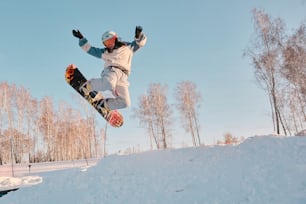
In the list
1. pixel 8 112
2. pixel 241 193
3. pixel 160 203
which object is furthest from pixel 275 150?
pixel 8 112

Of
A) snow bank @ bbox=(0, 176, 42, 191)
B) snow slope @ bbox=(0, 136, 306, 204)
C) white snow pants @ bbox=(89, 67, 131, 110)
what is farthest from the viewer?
snow bank @ bbox=(0, 176, 42, 191)

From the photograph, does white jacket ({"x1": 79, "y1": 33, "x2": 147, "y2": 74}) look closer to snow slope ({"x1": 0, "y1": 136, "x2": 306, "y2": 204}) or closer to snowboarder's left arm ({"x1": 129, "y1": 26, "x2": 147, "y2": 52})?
snowboarder's left arm ({"x1": 129, "y1": 26, "x2": 147, "y2": 52})

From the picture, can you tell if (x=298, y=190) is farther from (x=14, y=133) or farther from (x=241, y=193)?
(x=14, y=133)

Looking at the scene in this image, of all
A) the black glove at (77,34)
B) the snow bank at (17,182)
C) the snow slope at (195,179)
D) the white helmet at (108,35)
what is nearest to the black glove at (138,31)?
the white helmet at (108,35)

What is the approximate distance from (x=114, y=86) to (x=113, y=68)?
0.38 meters

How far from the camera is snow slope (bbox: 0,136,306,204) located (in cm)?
730

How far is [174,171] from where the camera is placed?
423 inches

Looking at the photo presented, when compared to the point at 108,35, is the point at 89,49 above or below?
below

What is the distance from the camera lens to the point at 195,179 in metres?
9.40

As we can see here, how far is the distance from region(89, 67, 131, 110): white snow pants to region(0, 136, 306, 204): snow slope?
12.0 ft

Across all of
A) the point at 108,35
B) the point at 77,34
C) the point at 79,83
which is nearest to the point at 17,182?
the point at 79,83

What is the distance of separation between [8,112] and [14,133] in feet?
8.87

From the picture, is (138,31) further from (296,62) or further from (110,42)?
(296,62)

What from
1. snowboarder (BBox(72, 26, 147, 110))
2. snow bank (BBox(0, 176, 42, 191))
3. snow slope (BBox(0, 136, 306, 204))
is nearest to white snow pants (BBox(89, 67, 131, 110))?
snowboarder (BBox(72, 26, 147, 110))
